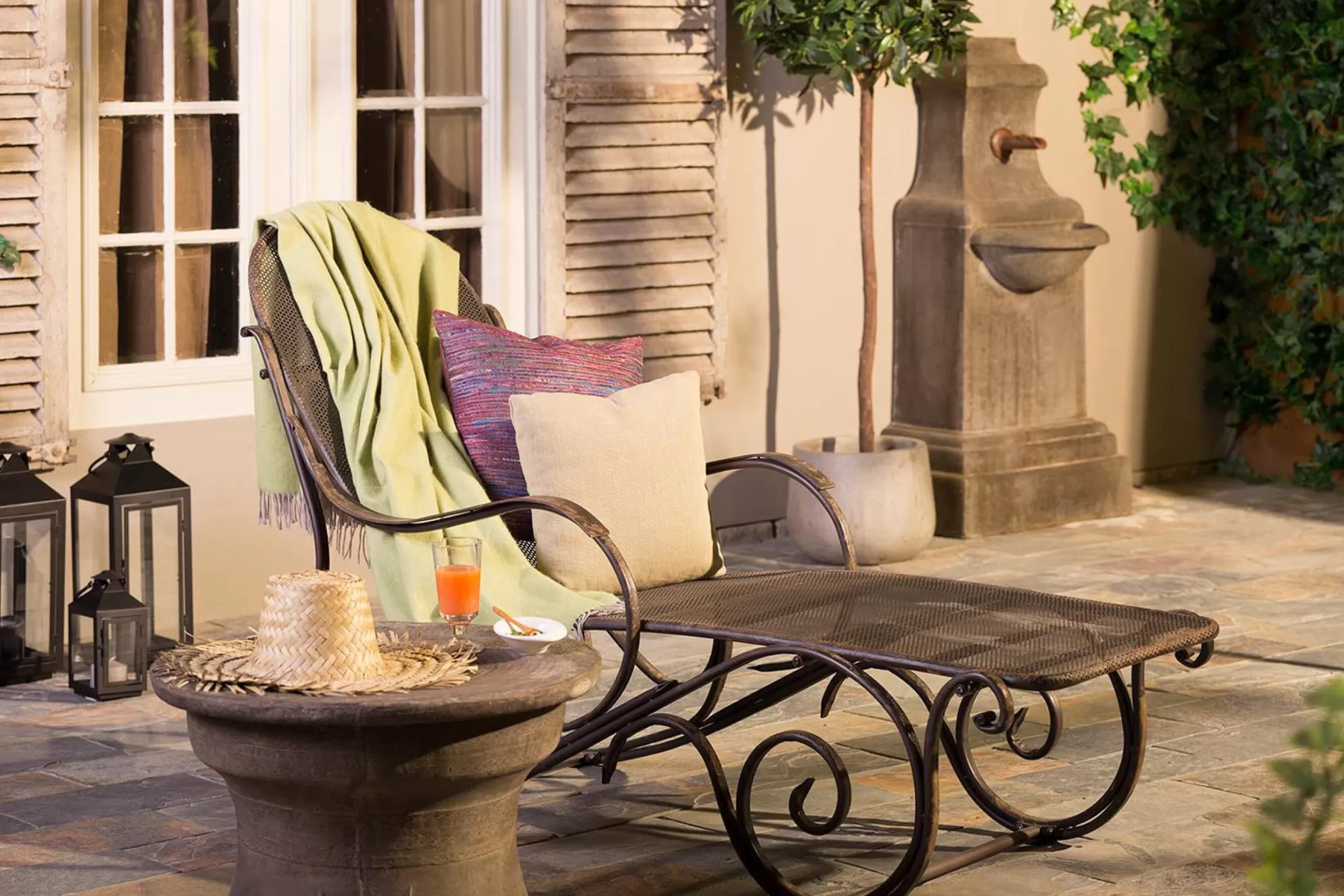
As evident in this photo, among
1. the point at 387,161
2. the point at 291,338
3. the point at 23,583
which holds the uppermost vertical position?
the point at 387,161

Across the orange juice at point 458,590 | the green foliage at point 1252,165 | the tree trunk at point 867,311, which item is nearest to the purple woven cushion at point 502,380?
the orange juice at point 458,590

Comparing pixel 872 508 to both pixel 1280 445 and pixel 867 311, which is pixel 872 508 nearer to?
pixel 867 311

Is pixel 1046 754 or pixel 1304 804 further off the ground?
pixel 1304 804

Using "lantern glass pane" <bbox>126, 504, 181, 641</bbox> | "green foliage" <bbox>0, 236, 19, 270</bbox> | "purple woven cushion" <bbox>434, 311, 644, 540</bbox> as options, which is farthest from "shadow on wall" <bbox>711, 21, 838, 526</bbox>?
"purple woven cushion" <bbox>434, 311, 644, 540</bbox>

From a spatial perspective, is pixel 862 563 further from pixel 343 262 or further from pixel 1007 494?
pixel 343 262

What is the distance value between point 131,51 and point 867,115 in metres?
2.13

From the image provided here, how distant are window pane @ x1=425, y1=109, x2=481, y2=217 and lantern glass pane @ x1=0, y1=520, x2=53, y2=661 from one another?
1533mm

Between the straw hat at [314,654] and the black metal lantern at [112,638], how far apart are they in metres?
1.70

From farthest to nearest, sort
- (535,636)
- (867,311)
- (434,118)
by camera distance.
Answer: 1. (867,311)
2. (434,118)
3. (535,636)

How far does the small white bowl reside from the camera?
262cm

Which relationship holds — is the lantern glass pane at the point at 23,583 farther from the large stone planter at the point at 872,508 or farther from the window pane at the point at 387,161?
the large stone planter at the point at 872,508

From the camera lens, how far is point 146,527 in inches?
167

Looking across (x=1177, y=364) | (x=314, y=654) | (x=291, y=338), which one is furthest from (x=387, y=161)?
(x=1177, y=364)

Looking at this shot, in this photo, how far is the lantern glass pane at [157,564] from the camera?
4.25 metres
